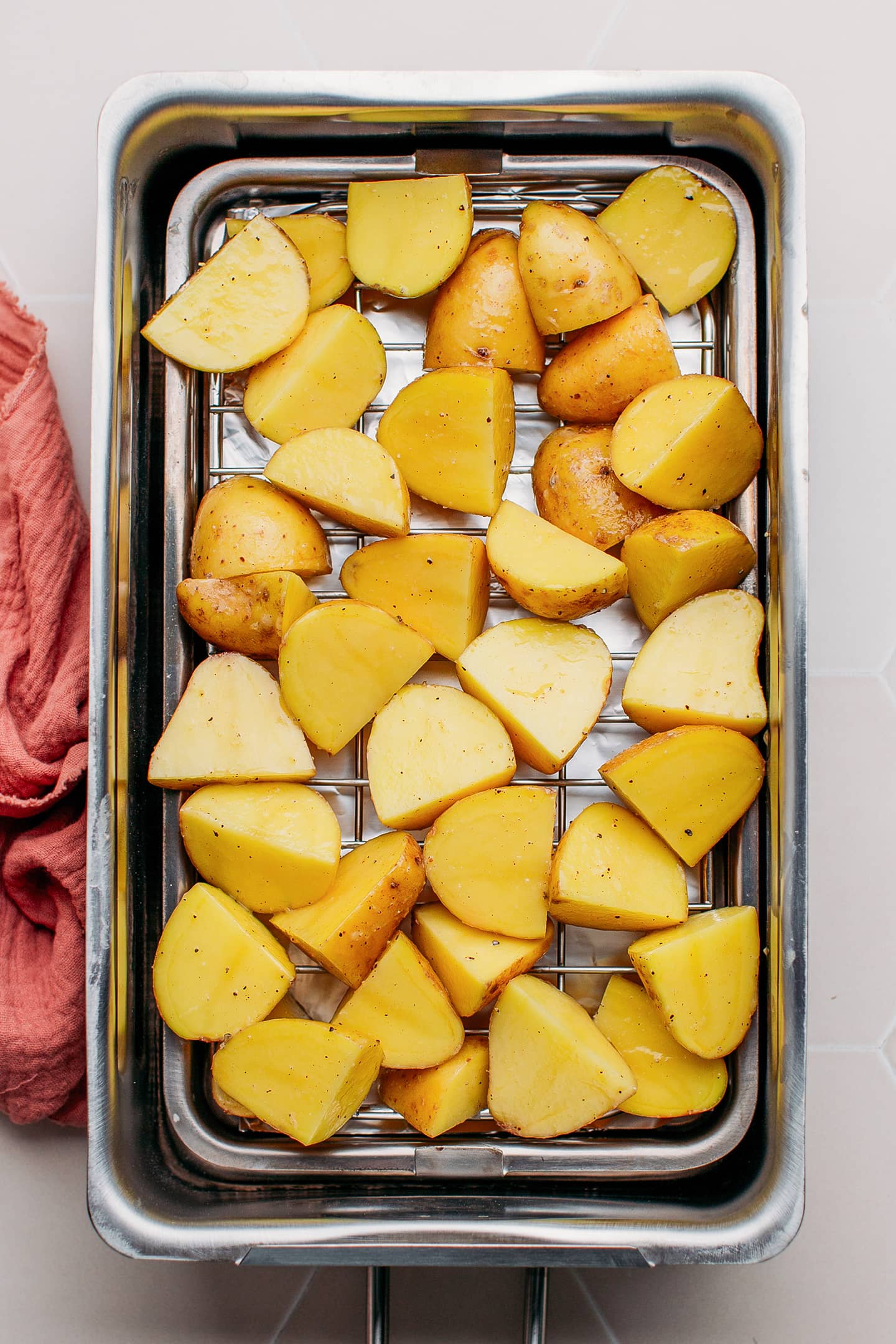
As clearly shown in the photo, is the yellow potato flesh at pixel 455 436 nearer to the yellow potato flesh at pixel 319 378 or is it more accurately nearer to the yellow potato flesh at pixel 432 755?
the yellow potato flesh at pixel 319 378

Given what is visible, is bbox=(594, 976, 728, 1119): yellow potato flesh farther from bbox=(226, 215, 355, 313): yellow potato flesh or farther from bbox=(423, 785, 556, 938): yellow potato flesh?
bbox=(226, 215, 355, 313): yellow potato flesh

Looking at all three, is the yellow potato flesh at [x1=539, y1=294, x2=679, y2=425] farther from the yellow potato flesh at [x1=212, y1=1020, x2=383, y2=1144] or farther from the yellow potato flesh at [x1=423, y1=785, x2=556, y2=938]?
the yellow potato flesh at [x1=212, y1=1020, x2=383, y2=1144]

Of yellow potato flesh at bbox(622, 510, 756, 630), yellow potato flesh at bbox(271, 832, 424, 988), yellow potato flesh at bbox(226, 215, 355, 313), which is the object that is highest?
yellow potato flesh at bbox(226, 215, 355, 313)

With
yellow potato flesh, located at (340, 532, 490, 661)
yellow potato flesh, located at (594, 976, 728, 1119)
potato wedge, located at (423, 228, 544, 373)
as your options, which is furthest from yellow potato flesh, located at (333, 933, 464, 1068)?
potato wedge, located at (423, 228, 544, 373)

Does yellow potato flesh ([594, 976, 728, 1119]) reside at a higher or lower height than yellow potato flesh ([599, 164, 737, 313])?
lower

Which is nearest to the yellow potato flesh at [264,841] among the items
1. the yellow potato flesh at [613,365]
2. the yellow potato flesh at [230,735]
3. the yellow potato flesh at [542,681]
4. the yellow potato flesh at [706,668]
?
the yellow potato flesh at [230,735]

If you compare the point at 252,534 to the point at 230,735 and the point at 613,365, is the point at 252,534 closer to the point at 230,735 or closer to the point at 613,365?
the point at 230,735
